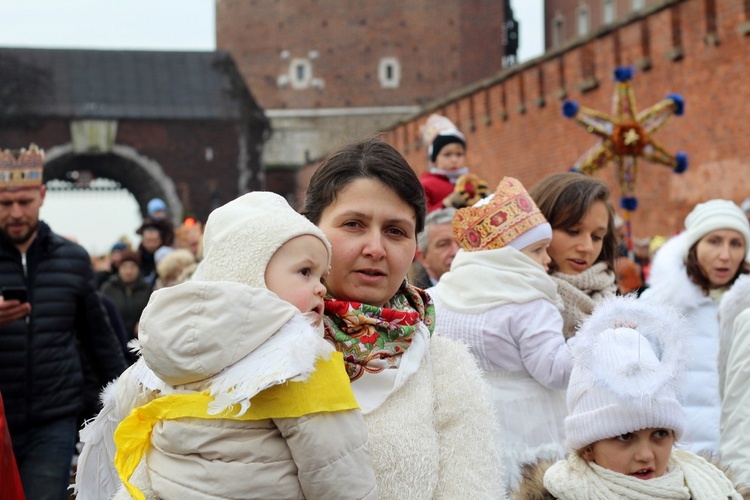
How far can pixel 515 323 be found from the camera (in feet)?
10.7

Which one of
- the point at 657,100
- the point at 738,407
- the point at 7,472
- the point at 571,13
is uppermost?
the point at 571,13

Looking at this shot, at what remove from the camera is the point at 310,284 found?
209 centimetres

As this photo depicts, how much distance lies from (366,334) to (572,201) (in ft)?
5.24

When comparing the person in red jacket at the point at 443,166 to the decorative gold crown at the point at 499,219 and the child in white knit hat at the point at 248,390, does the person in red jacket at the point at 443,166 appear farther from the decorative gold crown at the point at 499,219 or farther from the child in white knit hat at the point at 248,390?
the child in white knit hat at the point at 248,390

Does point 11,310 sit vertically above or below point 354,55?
below

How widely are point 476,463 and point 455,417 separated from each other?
10 centimetres

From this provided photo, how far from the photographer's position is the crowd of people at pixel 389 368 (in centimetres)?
194

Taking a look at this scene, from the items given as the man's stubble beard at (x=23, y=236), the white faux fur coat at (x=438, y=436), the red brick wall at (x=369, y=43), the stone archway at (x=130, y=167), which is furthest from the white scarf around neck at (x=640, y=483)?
the red brick wall at (x=369, y=43)

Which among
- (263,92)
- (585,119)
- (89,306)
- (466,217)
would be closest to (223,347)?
(466,217)

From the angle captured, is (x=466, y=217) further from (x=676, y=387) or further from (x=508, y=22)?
(x=508, y=22)

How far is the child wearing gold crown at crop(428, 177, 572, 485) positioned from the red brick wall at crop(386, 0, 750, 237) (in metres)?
9.56

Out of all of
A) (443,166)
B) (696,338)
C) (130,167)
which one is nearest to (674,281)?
(696,338)

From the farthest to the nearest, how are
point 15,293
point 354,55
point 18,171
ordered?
point 354,55
point 18,171
point 15,293

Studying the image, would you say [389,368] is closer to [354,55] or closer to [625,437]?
[625,437]
